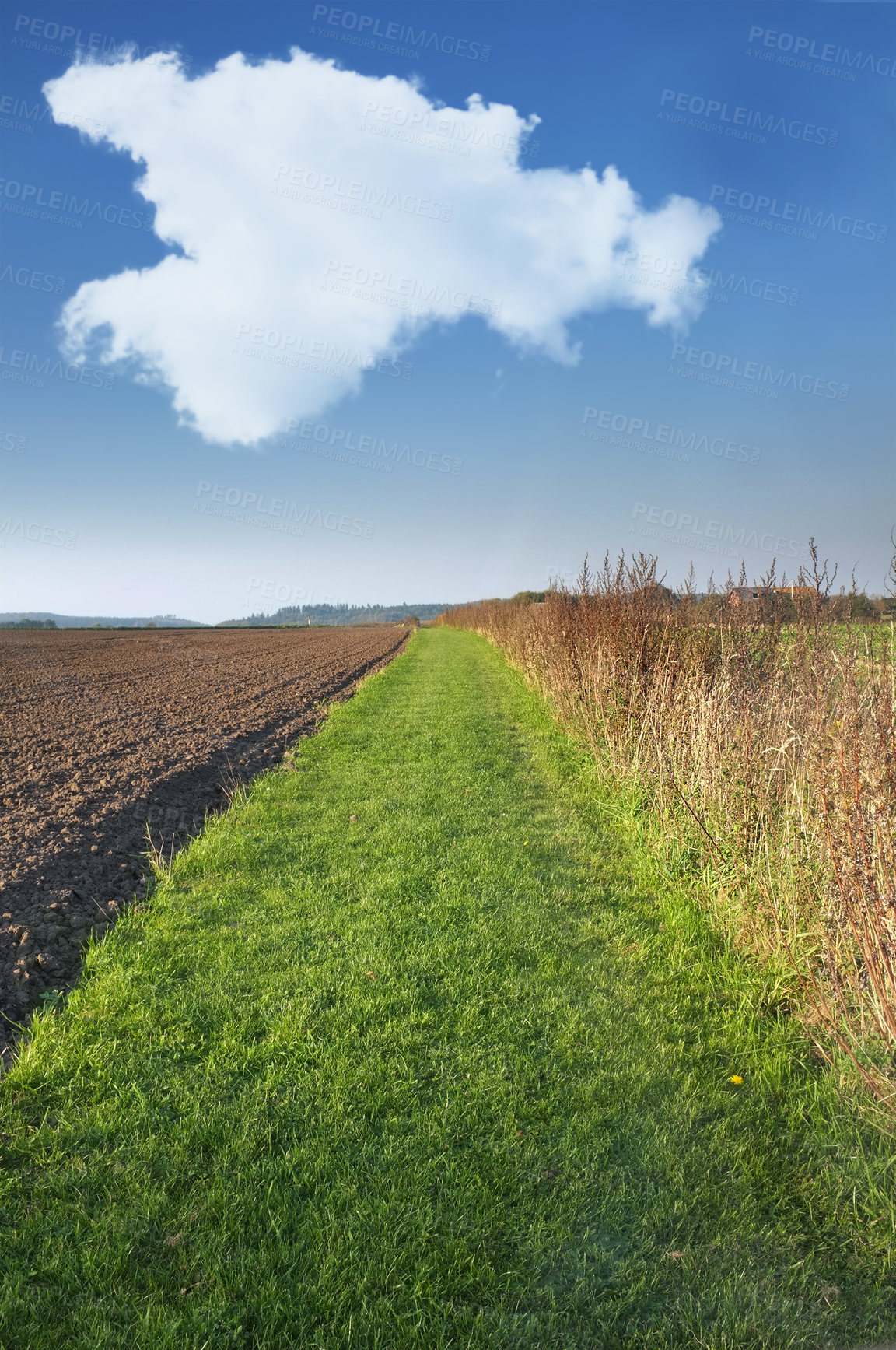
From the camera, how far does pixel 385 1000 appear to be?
3920 millimetres

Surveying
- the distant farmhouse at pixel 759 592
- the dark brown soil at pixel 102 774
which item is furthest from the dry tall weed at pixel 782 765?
the dark brown soil at pixel 102 774

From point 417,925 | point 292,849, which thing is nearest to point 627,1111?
point 417,925

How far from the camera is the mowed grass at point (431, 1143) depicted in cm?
227

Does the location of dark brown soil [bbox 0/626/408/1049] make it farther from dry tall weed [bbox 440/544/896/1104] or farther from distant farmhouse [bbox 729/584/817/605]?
distant farmhouse [bbox 729/584/817/605]

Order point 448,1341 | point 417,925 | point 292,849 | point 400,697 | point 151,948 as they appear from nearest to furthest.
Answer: point 448,1341
point 151,948
point 417,925
point 292,849
point 400,697

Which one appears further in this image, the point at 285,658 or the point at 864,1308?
the point at 285,658

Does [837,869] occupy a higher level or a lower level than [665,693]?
lower

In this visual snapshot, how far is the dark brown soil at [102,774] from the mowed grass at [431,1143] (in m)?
0.54

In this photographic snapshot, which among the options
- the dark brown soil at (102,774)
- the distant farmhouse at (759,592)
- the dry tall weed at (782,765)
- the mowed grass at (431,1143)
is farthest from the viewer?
the distant farmhouse at (759,592)

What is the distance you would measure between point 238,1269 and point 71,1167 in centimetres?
91

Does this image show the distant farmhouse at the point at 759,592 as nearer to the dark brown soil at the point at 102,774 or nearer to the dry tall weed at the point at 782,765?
the dry tall weed at the point at 782,765

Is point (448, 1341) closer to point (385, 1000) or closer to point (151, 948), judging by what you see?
point (385, 1000)

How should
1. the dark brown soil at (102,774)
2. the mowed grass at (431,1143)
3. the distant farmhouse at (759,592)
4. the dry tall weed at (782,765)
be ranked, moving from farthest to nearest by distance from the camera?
the distant farmhouse at (759,592) → the dark brown soil at (102,774) → the dry tall weed at (782,765) → the mowed grass at (431,1143)

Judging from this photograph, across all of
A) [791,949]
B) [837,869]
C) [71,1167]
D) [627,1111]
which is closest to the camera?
[71,1167]
